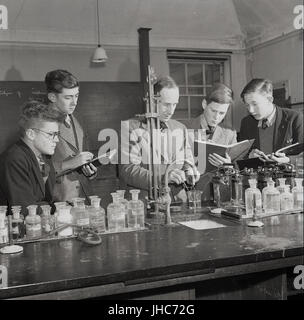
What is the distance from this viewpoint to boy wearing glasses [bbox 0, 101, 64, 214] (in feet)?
8.02

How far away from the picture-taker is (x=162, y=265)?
1.78 m

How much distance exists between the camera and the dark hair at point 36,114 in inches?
97.5

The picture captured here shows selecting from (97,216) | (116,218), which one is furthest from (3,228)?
(116,218)

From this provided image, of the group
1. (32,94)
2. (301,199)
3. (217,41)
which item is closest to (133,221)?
(32,94)

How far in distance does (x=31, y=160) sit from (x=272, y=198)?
155 centimetres

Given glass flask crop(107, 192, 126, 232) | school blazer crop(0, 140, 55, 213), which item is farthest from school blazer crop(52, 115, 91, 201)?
glass flask crop(107, 192, 126, 232)

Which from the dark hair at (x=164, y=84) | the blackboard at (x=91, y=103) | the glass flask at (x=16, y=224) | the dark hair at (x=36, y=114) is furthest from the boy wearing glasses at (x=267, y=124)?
the glass flask at (x=16, y=224)

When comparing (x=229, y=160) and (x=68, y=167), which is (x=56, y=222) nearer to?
(x=68, y=167)

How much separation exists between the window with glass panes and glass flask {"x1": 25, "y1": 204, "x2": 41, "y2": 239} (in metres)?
1.11

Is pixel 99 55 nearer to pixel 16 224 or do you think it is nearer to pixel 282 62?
pixel 16 224

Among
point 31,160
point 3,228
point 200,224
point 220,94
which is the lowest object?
point 200,224

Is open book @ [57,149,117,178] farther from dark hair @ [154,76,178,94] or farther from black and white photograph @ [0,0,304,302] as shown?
dark hair @ [154,76,178,94]

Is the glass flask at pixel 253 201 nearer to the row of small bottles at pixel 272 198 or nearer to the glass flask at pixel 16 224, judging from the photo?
the row of small bottles at pixel 272 198

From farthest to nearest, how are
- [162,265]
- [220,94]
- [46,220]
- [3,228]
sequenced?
[220,94], [46,220], [3,228], [162,265]
